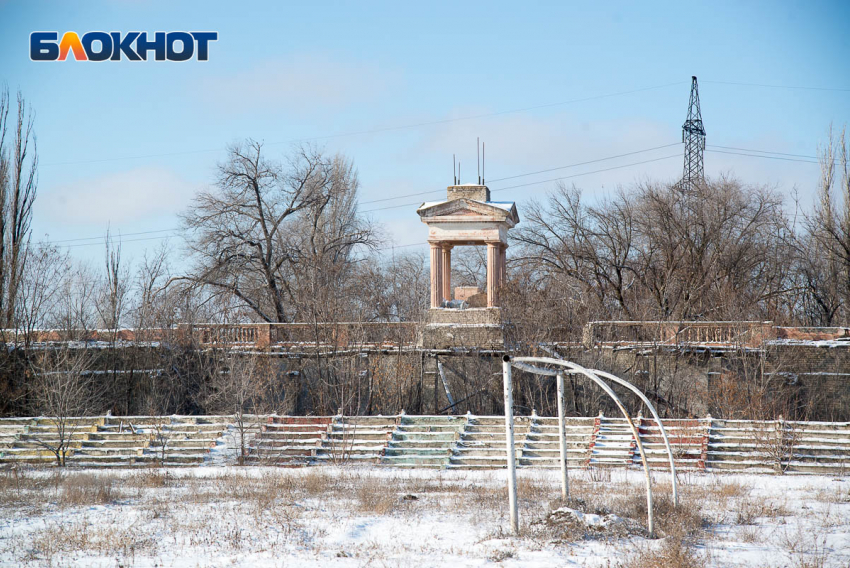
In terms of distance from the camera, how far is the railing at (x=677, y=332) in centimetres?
2891

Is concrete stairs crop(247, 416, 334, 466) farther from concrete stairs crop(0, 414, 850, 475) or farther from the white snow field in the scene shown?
the white snow field

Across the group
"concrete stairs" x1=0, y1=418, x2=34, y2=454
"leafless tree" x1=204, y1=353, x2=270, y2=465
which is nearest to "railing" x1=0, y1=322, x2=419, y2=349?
"leafless tree" x1=204, y1=353, x2=270, y2=465

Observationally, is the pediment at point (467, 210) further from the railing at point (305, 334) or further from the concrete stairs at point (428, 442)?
the concrete stairs at point (428, 442)

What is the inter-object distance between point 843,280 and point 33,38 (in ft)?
120

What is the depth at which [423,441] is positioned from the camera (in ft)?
77.2

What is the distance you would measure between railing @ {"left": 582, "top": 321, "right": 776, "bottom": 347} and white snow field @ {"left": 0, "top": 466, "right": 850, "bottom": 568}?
35.5 feet

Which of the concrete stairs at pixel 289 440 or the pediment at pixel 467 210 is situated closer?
the concrete stairs at pixel 289 440

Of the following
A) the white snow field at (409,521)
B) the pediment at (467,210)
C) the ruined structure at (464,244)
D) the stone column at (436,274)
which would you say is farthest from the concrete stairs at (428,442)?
the pediment at (467,210)

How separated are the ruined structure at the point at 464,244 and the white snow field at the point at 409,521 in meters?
10.0

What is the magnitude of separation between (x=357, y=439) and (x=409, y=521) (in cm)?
1043

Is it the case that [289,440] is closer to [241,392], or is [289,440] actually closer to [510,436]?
[241,392]

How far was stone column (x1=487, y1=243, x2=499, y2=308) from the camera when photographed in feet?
92.0

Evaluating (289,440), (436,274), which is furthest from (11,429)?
(436,274)

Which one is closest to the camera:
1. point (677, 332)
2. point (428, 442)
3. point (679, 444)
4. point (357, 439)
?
point (679, 444)
